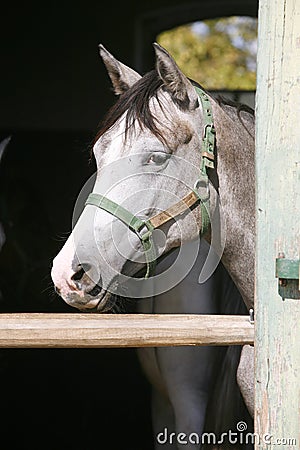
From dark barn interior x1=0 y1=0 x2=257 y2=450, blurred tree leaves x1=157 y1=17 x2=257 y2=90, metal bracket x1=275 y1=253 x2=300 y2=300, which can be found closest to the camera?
metal bracket x1=275 y1=253 x2=300 y2=300

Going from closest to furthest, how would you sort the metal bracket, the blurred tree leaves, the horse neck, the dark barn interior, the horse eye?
1. the metal bracket
2. the horse eye
3. the horse neck
4. the dark barn interior
5. the blurred tree leaves

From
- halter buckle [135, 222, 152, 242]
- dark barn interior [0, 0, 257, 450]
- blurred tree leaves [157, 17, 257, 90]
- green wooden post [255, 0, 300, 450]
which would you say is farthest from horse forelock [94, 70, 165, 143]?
blurred tree leaves [157, 17, 257, 90]

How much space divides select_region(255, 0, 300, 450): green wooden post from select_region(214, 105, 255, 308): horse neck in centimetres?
37

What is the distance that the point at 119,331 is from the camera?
165 centimetres

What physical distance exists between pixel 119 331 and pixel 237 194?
1.93ft

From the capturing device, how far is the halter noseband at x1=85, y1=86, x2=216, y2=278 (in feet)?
5.88

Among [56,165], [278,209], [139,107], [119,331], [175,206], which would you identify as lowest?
[119,331]

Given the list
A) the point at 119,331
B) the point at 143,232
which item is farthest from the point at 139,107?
the point at 119,331

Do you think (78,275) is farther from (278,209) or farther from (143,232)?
(278,209)

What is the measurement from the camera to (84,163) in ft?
18.2

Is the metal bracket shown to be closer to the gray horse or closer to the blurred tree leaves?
the gray horse

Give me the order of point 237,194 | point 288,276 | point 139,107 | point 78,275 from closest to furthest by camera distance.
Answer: point 288,276, point 78,275, point 139,107, point 237,194

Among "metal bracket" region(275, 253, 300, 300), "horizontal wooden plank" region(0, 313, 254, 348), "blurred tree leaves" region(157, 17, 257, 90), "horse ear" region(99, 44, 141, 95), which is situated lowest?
"horizontal wooden plank" region(0, 313, 254, 348)

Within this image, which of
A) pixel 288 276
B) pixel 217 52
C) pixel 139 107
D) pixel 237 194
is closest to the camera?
pixel 288 276
